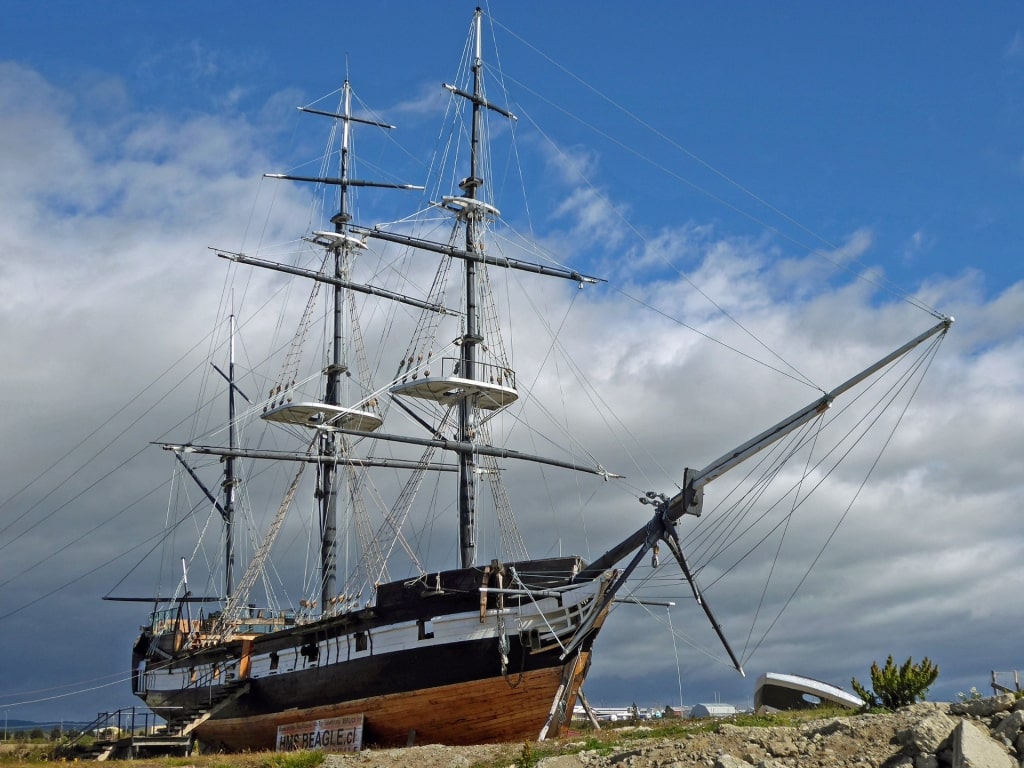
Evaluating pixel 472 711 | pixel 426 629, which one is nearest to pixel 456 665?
pixel 472 711

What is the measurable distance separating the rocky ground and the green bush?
3.89 m

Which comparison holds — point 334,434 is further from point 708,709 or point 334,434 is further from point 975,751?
point 975,751

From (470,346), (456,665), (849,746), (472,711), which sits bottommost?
(849,746)

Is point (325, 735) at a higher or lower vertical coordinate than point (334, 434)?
lower

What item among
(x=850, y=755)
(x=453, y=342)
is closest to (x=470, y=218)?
(x=453, y=342)

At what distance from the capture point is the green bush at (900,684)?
25.2m

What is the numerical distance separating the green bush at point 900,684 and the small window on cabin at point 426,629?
1249 centimetres

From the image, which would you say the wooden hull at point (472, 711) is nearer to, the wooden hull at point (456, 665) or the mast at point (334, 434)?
the wooden hull at point (456, 665)

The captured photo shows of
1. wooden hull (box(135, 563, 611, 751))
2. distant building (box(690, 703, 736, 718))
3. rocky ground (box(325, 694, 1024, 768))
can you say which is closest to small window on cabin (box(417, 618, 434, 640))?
wooden hull (box(135, 563, 611, 751))

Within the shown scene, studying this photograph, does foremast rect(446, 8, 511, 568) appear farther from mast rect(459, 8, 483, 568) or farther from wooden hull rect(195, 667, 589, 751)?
wooden hull rect(195, 667, 589, 751)

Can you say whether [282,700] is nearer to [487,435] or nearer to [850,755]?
[487,435]

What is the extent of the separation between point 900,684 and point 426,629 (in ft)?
44.5

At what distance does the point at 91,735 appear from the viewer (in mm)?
47969

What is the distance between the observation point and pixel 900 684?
2528 centimetres
